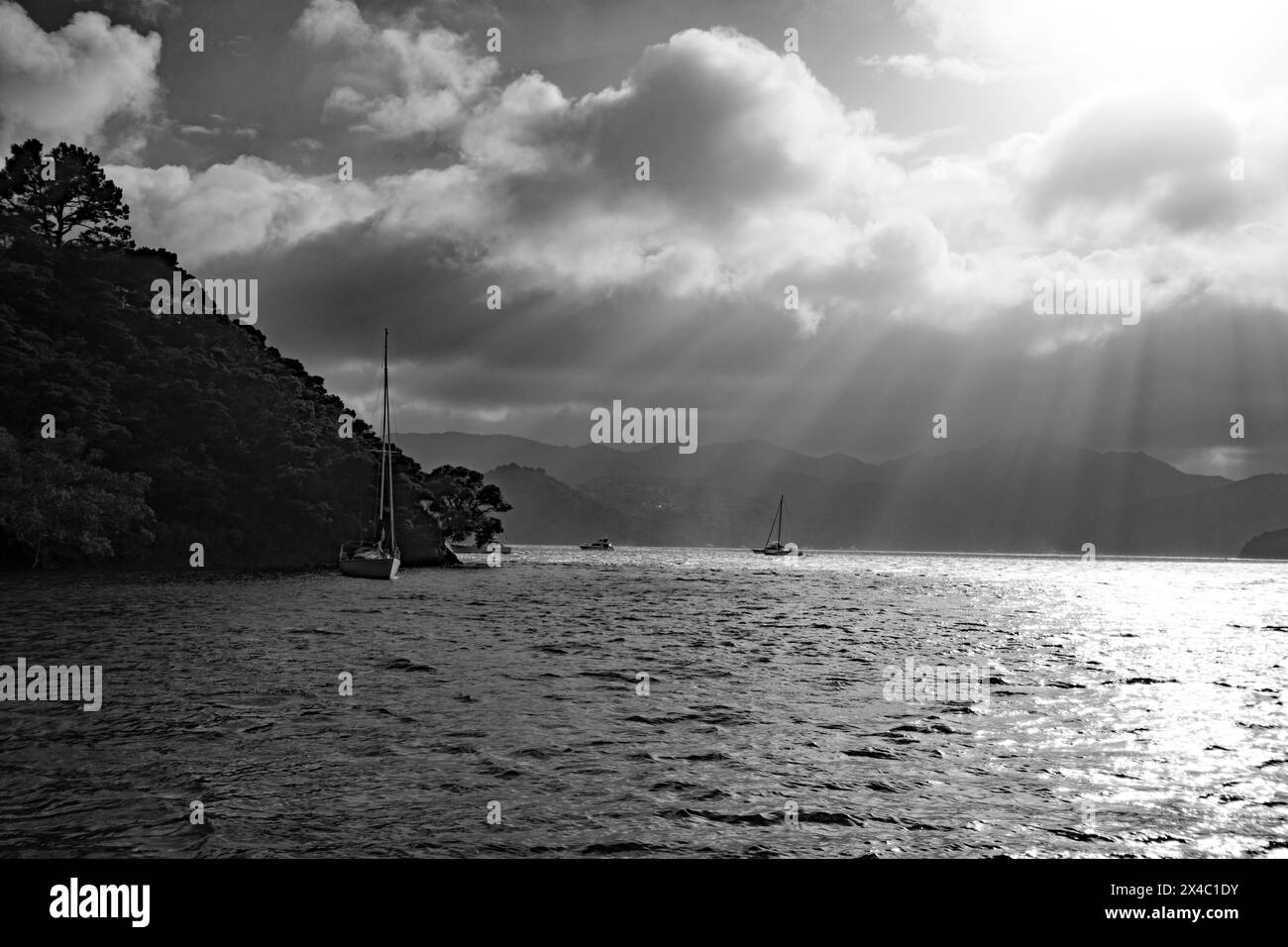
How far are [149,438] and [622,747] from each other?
10619 cm

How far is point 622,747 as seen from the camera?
1662 cm

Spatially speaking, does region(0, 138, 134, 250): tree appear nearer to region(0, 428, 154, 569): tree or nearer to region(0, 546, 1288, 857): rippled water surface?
region(0, 428, 154, 569): tree

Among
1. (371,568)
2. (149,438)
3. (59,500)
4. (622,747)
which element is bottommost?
(371,568)

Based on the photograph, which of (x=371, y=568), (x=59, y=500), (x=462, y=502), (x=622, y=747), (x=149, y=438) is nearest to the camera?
(x=622, y=747)

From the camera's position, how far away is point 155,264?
12300 cm

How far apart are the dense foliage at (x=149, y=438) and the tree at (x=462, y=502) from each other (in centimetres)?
693

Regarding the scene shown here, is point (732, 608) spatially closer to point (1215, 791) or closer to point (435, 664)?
point (435, 664)

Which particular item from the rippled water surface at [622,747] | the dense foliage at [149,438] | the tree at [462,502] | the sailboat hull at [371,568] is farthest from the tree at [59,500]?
the tree at [462,502]

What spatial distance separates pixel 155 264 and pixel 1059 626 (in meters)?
139

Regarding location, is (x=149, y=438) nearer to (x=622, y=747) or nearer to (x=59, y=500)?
(x=59, y=500)

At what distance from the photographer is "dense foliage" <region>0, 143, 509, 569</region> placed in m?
75.9

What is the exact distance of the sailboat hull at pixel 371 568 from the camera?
86000mm

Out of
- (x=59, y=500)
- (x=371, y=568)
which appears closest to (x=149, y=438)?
(x=59, y=500)
